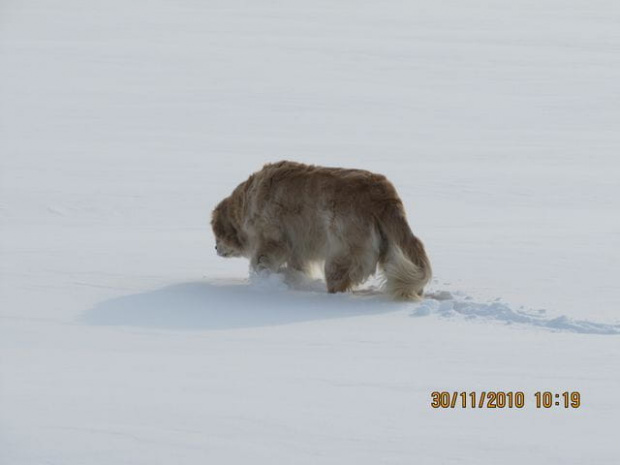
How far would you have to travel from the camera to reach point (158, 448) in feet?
15.2

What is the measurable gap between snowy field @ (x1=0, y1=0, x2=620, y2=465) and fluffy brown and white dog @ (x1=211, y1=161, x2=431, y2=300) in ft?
0.64

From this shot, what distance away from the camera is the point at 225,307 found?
724 centimetres

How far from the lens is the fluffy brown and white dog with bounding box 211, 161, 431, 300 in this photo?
747 cm

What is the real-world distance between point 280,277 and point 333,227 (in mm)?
576

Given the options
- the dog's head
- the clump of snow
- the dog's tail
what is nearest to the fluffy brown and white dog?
the dog's tail

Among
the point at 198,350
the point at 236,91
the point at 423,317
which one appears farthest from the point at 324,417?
the point at 236,91

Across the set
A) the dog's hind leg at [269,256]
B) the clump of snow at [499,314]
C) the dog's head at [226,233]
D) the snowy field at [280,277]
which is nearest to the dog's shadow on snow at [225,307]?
the snowy field at [280,277]

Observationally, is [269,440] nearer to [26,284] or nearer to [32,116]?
[26,284]

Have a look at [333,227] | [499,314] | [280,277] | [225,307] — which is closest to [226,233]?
[280,277]

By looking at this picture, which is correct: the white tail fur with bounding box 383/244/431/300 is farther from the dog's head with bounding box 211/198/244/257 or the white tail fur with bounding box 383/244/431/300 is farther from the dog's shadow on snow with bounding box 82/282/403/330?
the dog's head with bounding box 211/198/244/257

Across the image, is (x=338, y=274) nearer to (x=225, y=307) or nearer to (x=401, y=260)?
(x=401, y=260)

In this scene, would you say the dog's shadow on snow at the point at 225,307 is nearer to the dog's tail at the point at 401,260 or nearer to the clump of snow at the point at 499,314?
the dog's tail at the point at 401,260

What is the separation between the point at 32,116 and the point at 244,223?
9.09 meters

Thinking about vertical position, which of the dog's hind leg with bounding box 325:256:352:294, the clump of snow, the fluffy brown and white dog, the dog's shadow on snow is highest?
the fluffy brown and white dog
